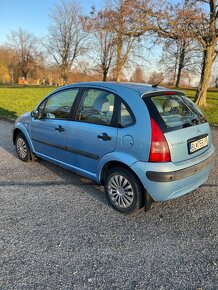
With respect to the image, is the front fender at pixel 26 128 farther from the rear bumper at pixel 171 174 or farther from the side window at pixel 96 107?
the rear bumper at pixel 171 174

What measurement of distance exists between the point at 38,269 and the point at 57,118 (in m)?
2.36

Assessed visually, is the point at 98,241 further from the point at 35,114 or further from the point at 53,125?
the point at 35,114

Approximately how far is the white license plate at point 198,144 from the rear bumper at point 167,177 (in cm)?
13

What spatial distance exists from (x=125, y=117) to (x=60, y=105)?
1.49 metres

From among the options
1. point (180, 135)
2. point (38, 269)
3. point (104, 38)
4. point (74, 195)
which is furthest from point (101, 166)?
point (104, 38)

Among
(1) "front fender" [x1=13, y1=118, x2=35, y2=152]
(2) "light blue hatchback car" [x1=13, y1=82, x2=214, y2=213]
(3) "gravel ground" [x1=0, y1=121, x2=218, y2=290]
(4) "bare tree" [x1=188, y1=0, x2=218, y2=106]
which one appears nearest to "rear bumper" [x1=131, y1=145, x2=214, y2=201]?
(2) "light blue hatchback car" [x1=13, y1=82, x2=214, y2=213]

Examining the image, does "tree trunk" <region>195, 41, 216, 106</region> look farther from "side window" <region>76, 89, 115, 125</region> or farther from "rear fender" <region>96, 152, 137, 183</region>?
"rear fender" <region>96, 152, 137, 183</region>

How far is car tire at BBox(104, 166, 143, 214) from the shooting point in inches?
120

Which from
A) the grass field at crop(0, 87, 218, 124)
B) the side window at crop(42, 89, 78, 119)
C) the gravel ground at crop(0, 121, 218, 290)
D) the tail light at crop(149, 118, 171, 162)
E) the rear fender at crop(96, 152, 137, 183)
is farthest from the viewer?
the grass field at crop(0, 87, 218, 124)

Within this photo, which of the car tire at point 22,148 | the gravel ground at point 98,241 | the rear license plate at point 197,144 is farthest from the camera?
the car tire at point 22,148

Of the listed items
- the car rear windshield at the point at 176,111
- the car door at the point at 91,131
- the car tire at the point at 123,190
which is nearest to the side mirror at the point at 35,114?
the car door at the point at 91,131

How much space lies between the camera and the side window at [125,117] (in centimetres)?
301

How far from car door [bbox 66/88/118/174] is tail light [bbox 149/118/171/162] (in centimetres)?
52

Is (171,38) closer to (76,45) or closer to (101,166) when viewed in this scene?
(101,166)
